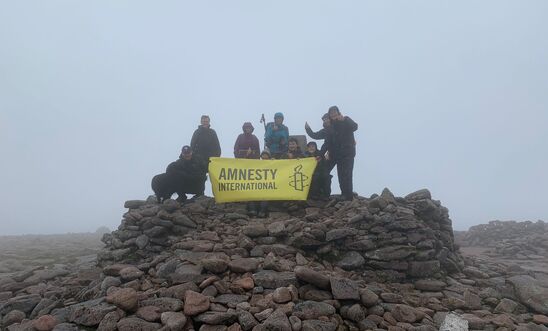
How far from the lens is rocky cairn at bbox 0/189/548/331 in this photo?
7000mm

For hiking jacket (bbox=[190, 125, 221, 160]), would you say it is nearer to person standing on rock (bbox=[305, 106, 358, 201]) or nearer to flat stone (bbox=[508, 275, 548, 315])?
person standing on rock (bbox=[305, 106, 358, 201])

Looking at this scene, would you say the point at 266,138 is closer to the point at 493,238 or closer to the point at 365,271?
the point at 365,271

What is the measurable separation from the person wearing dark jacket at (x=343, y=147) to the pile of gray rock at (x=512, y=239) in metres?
9.85

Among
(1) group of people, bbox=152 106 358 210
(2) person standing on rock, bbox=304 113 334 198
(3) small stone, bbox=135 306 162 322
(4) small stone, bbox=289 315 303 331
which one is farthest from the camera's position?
(2) person standing on rock, bbox=304 113 334 198

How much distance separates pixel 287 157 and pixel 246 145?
5.96ft

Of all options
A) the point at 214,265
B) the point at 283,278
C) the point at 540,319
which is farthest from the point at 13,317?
the point at 540,319

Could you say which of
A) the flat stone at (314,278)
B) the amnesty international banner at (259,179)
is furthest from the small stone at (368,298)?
the amnesty international banner at (259,179)

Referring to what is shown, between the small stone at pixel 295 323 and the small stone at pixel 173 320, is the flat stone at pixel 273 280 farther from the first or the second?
the small stone at pixel 173 320

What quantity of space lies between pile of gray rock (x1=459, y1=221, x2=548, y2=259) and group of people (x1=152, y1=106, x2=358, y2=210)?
10.2 m

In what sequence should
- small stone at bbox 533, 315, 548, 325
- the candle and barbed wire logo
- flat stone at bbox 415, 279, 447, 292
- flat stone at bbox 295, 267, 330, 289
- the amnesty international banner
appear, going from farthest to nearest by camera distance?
1. the candle and barbed wire logo
2. the amnesty international banner
3. flat stone at bbox 415, 279, 447, 292
4. small stone at bbox 533, 315, 548, 325
5. flat stone at bbox 295, 267, 330, 289

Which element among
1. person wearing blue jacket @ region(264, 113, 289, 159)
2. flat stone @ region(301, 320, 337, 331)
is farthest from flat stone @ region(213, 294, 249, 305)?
person wearing blue jacket @ region(264, 113, 289, 159)

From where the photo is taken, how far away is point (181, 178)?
41.3 feet

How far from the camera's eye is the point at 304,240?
9.77 metres

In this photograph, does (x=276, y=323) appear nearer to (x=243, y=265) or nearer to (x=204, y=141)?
(x=243, y=265)
